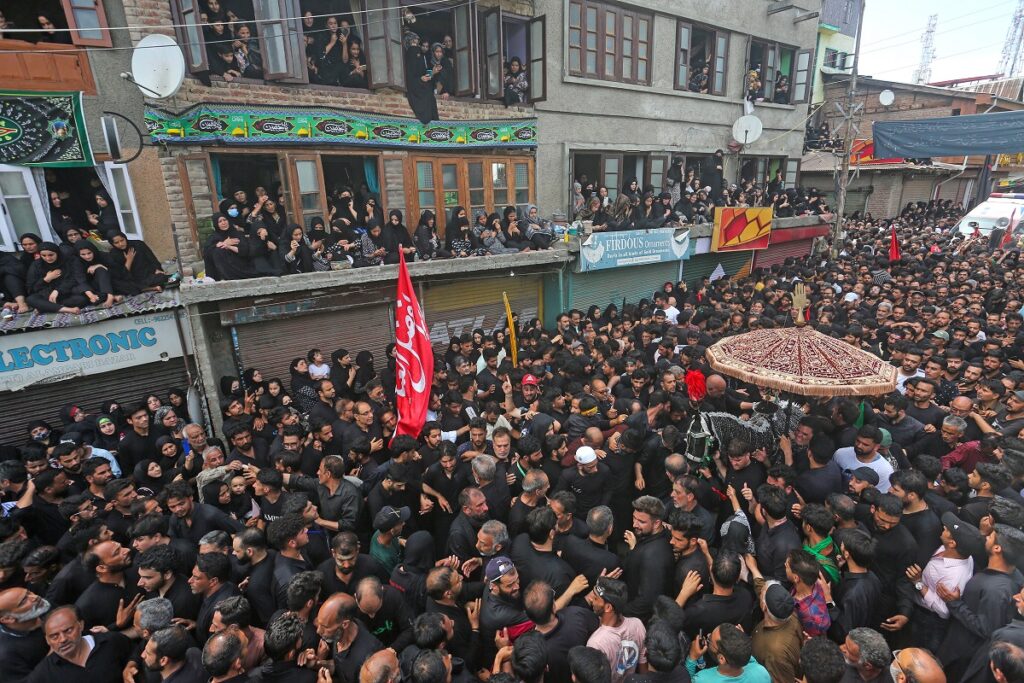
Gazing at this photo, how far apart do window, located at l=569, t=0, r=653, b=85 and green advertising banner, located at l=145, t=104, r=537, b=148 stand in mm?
2895

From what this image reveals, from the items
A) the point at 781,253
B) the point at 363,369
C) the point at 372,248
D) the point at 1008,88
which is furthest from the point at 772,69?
the point at 1008,88

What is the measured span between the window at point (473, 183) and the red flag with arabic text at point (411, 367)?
5.23m

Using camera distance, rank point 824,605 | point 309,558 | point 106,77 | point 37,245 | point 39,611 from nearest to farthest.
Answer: point 39,611, point 824,605, point 309,558, point 37,245, point 106,77

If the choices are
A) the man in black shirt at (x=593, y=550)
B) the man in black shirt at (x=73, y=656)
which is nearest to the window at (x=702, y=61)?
the man in black shirt at (x=593, y=550)

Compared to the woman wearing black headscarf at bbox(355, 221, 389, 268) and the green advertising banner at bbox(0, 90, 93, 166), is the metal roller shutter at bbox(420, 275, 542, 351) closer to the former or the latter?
the woman wearing black headscarf at bbox(355, 221, 389, 268)

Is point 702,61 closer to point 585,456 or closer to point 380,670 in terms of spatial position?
point 585,456

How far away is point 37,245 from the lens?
6926mm

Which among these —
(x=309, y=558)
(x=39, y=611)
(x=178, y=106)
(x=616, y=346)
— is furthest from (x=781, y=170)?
(x=39, y=611)

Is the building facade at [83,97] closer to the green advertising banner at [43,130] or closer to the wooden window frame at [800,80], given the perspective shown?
the green advertising banner at [43,130]

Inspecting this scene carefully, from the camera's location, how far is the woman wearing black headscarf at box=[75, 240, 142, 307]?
7.13 meters

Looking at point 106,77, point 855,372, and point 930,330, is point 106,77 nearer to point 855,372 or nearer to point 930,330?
point 855,372

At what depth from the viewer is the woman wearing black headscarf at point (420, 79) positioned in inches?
388

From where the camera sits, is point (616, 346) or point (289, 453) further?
point (616, 346)

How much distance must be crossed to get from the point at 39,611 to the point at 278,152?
7.60 m
